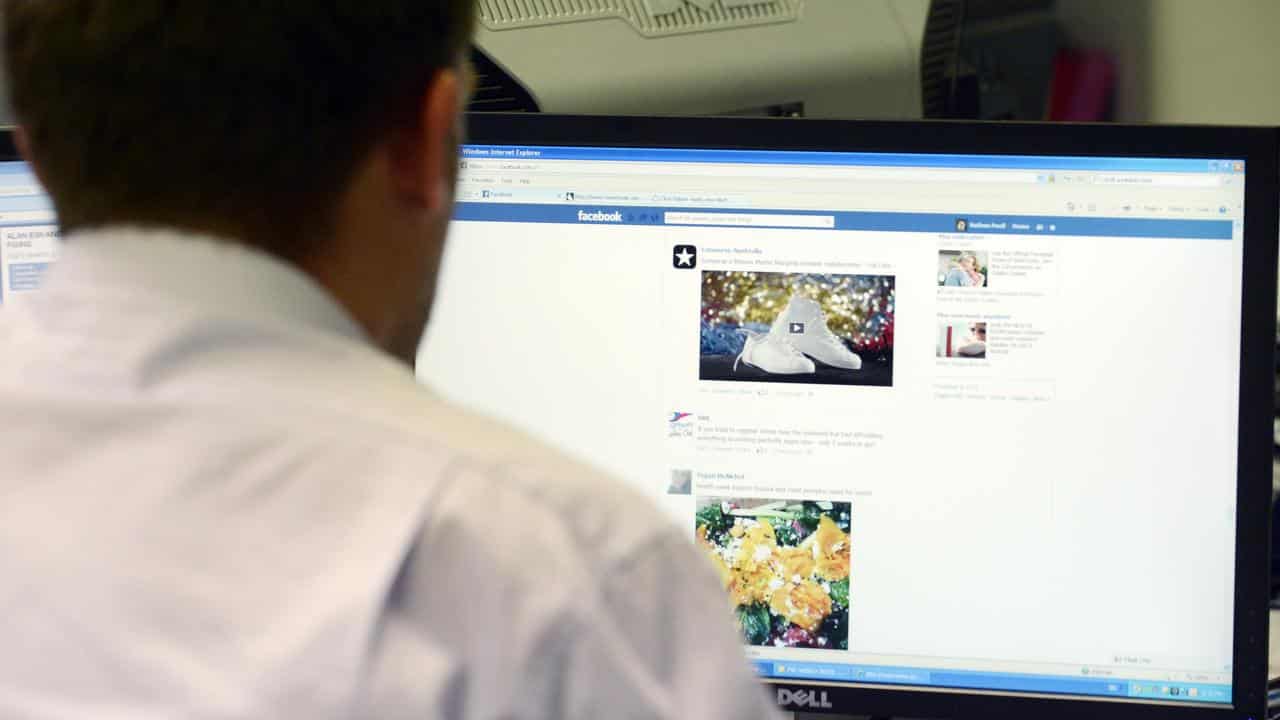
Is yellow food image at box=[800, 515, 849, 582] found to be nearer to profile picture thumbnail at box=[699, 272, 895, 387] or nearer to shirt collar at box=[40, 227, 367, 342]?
profile picture thumbnail at box=[699, 272, 895, 387]

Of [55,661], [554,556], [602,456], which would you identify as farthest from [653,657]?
[602,456]

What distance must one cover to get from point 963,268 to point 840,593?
8.6 inches

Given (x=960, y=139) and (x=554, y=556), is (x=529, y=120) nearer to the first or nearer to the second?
(x=960, y=139)

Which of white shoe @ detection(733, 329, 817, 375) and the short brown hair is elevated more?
the short brown hair

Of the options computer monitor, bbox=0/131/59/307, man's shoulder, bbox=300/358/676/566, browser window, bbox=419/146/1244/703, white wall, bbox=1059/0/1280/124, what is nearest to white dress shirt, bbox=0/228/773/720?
man's shoulder, bbox=300/358/676/566

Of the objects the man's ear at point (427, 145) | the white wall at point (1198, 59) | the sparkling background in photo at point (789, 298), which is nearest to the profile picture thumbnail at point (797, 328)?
the sparkling background in photo at point (789, 298)

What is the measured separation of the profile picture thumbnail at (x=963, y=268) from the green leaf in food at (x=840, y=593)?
0.20 meters

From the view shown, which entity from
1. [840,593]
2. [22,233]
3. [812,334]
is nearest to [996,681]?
[840,593]

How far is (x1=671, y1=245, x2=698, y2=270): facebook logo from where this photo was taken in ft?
2.60

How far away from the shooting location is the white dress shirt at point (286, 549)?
377mm

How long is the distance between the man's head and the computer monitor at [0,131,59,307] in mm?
421

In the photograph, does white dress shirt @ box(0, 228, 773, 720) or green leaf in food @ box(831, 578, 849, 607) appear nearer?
white dress shirt @ box(0, 228, 773, 720)

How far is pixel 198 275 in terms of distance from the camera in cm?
42

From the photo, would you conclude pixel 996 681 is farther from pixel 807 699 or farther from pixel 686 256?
pixel 686 256
